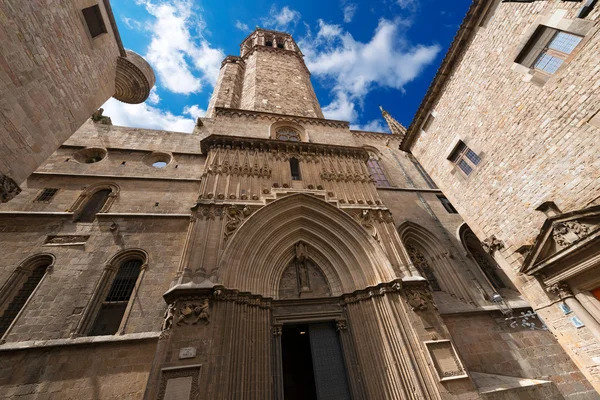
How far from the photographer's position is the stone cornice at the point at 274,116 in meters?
12.4

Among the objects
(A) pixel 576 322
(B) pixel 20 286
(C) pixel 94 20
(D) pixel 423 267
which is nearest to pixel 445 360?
(A) pixel 576 322

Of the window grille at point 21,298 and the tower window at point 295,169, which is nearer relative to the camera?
the window grille at point 21,298

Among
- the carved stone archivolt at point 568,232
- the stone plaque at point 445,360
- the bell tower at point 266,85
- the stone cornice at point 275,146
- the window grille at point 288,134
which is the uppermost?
the bell tower at point 266,85

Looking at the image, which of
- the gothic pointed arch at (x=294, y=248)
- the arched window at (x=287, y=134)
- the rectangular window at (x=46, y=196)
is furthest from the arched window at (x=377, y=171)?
the rectangular window at (x=46, y=196)

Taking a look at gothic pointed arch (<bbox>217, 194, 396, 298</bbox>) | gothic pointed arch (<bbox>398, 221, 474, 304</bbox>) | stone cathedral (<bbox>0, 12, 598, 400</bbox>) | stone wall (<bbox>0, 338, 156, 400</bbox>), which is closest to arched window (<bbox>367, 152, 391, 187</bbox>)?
stone cathedral (<bbox>0, 12, 598, 400</bbox>)

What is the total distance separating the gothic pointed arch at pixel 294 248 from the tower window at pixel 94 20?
8.27 m

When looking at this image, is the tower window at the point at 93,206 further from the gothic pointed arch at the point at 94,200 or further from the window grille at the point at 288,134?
the window grille at the point at 288,134

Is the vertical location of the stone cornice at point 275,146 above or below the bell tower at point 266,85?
below

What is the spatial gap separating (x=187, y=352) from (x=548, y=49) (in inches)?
437

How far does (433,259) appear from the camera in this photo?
984cm

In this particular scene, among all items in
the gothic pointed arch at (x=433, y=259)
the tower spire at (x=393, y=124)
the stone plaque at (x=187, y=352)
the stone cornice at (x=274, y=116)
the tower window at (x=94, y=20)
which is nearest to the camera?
the stone plaque at (x=187, y=352)

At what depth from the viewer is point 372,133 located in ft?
56.4

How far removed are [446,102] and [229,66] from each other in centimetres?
1988

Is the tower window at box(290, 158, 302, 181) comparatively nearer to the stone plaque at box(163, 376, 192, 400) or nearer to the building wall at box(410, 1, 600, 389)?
the building wall at box(410, 1, 600, 389)
